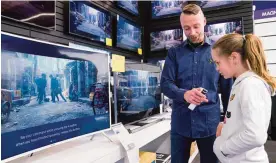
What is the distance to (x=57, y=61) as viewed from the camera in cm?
129

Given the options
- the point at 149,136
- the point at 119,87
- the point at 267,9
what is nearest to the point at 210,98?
the point at 149,136

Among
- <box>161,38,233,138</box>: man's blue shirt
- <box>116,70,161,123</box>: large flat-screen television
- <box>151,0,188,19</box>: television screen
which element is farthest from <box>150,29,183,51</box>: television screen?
<box>161,38,233,138</box>: man's blue shirt

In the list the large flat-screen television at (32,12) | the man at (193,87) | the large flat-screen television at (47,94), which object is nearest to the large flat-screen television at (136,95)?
the large flat-screen television at (47,94)

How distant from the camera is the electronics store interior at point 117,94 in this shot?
1041 millimetres

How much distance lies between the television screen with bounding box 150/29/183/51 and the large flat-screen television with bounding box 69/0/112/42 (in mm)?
1017

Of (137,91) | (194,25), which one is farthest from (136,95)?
(194,25)

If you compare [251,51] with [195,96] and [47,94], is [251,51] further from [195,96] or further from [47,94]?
[47,94]

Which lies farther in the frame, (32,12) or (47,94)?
(32,12)

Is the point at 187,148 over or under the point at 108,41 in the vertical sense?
under

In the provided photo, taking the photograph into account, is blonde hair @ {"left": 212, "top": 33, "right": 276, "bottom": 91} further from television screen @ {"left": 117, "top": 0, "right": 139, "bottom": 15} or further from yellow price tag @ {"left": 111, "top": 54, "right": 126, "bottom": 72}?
television screen @ {"left": 117, "top": 0, "right": 139, "bottom": 15}

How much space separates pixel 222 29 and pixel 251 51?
234cm

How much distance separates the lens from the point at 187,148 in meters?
1.51

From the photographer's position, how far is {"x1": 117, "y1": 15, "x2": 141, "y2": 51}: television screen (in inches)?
119

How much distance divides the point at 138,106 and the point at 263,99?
1320 mm
